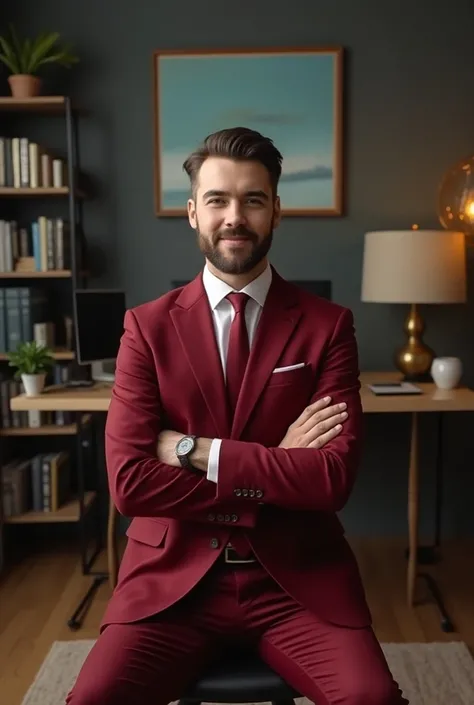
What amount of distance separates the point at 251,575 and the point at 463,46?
105 inches

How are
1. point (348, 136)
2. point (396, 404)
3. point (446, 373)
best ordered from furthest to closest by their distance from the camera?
point (348, 136)
point (446, 373)
point (396, 404)

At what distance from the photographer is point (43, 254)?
9.50 feet

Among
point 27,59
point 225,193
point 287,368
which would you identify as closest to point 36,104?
point 27,59

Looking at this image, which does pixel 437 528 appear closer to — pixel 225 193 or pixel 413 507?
pixel 413 507

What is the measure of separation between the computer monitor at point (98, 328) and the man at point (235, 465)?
1.14 meters

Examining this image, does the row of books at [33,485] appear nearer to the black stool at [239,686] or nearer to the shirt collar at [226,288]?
the shirt collar at [226,288]

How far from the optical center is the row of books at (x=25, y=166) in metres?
2.86

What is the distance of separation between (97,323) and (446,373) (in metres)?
1.42

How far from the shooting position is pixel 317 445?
1.43m

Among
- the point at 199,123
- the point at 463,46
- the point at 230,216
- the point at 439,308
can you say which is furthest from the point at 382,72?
the point at 230,216

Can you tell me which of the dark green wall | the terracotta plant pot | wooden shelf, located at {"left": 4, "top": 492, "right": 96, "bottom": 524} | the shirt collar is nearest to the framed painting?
the dark green wall

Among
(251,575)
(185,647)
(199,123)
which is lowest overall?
(185,647)

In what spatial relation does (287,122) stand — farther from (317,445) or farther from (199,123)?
(317,445)

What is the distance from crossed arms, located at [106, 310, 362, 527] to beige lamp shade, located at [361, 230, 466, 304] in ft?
4.19
